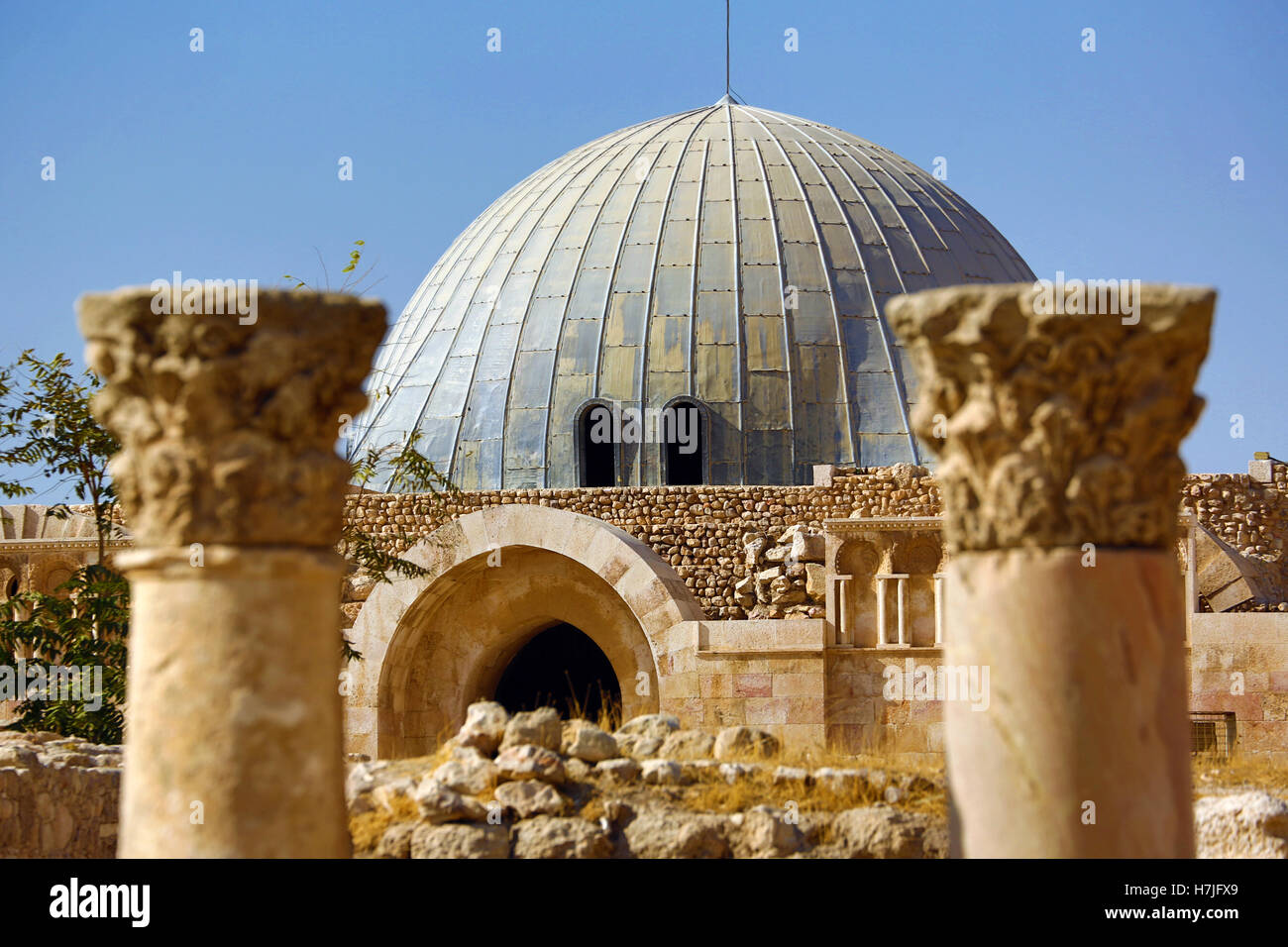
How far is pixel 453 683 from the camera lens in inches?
782

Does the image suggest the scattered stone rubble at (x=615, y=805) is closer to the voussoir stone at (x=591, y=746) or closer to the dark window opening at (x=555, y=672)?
the voussoir stone at (x=591, y=746)

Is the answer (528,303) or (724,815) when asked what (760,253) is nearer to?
(528,303)

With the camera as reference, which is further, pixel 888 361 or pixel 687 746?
pixel 888 361

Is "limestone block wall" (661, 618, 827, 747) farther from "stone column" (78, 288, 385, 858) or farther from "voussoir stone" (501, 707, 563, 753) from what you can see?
"stone column" (78, 288, 385, 858)

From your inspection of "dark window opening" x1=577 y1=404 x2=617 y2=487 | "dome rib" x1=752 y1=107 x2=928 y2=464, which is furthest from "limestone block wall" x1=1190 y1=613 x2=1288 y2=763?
"dark window opening" x1=577 y1=404 x2=617 y2=487

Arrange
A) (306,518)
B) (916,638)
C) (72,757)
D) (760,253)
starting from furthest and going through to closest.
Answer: (760,253)
(916,638)
(72,757)
(306,518)

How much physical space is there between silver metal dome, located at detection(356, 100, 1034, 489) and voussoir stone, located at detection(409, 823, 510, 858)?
14.6 m

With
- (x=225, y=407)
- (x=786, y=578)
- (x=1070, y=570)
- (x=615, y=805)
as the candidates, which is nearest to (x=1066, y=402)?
(x=1070, y=570)

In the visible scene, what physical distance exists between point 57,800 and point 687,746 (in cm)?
416

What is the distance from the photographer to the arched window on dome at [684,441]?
2395cm

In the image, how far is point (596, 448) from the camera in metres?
24.4

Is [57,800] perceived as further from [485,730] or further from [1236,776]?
[1236,776]
